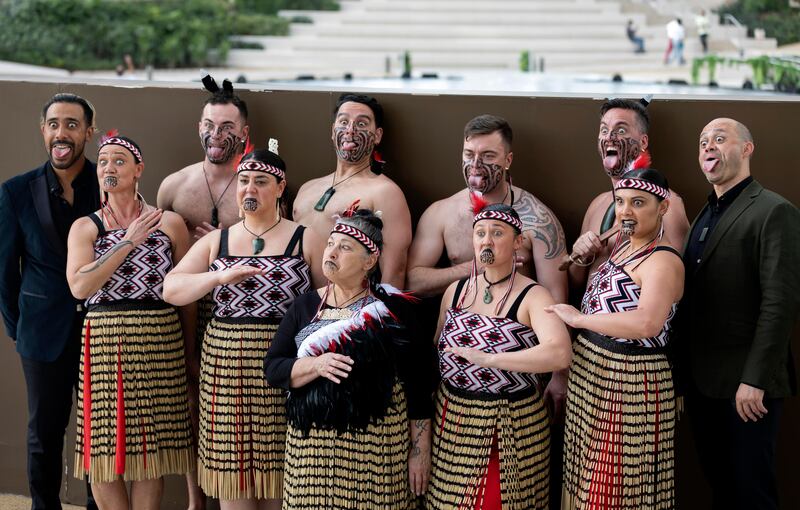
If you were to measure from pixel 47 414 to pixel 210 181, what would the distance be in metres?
1.34

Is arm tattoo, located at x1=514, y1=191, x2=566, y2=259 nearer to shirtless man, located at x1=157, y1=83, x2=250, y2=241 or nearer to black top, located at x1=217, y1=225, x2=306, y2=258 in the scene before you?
black top, located at x1=217, y1=225, x2=306, y2=258

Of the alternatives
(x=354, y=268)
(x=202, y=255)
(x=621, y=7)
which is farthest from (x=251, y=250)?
(x=621, y=7)

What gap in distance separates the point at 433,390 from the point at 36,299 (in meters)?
1.99

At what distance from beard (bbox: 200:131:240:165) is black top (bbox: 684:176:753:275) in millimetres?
2148

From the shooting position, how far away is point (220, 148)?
467 centimetres

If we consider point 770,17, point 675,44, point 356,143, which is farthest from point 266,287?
point 770,17

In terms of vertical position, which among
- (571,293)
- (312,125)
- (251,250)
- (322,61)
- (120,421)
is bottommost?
(120,421)

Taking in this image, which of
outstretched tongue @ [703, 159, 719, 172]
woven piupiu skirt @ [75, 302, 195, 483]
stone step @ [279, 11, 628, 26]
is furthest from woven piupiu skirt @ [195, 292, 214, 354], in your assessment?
stone step @ [279, 11, 628, 26]

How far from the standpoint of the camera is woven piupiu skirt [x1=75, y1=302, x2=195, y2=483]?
4.25 metres

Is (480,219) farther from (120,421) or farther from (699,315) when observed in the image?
(120,421)

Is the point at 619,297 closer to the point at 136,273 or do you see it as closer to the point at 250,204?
the point at 250,204

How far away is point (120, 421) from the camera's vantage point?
427 cm

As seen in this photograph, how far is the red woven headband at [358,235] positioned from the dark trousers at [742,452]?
1.46 meters

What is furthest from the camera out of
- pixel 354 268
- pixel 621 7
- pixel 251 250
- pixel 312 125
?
pixel 621 7
